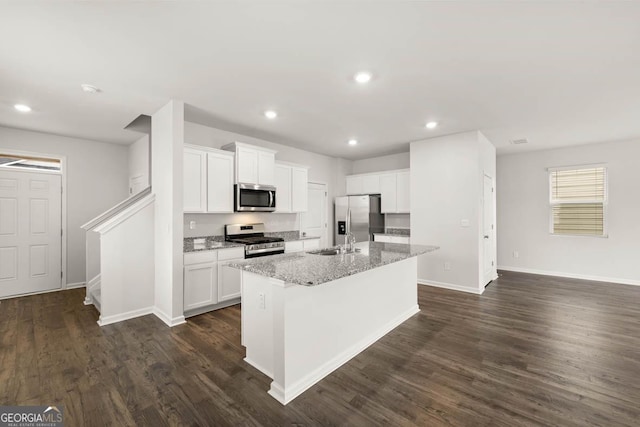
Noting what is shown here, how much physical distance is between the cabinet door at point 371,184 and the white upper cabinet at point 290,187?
1571mm

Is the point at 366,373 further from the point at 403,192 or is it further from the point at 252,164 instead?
the point at 403,192

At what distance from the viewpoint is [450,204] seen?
16.0 feet

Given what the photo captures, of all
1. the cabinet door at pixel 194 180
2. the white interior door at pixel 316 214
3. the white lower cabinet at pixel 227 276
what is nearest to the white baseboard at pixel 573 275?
the white interior door at pixel 316 214

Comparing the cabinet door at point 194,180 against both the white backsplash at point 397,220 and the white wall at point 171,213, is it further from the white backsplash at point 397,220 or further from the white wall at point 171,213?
the white backsplash at point 397,220

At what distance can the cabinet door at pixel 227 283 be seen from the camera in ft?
12.9

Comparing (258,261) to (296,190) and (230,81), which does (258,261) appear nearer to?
(230,81)

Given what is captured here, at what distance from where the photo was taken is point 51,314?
148 inches

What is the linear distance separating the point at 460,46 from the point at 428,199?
126 inches

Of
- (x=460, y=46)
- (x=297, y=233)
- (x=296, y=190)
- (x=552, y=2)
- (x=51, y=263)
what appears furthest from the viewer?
(x=297, y=233)

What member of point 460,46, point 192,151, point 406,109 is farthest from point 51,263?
point 460,46

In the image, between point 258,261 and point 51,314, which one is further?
point 51,314

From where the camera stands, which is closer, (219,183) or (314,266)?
(314,266)

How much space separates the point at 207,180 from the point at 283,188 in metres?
1.55

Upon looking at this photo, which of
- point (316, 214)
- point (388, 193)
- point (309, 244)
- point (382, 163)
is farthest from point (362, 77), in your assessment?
point (382, 163)
